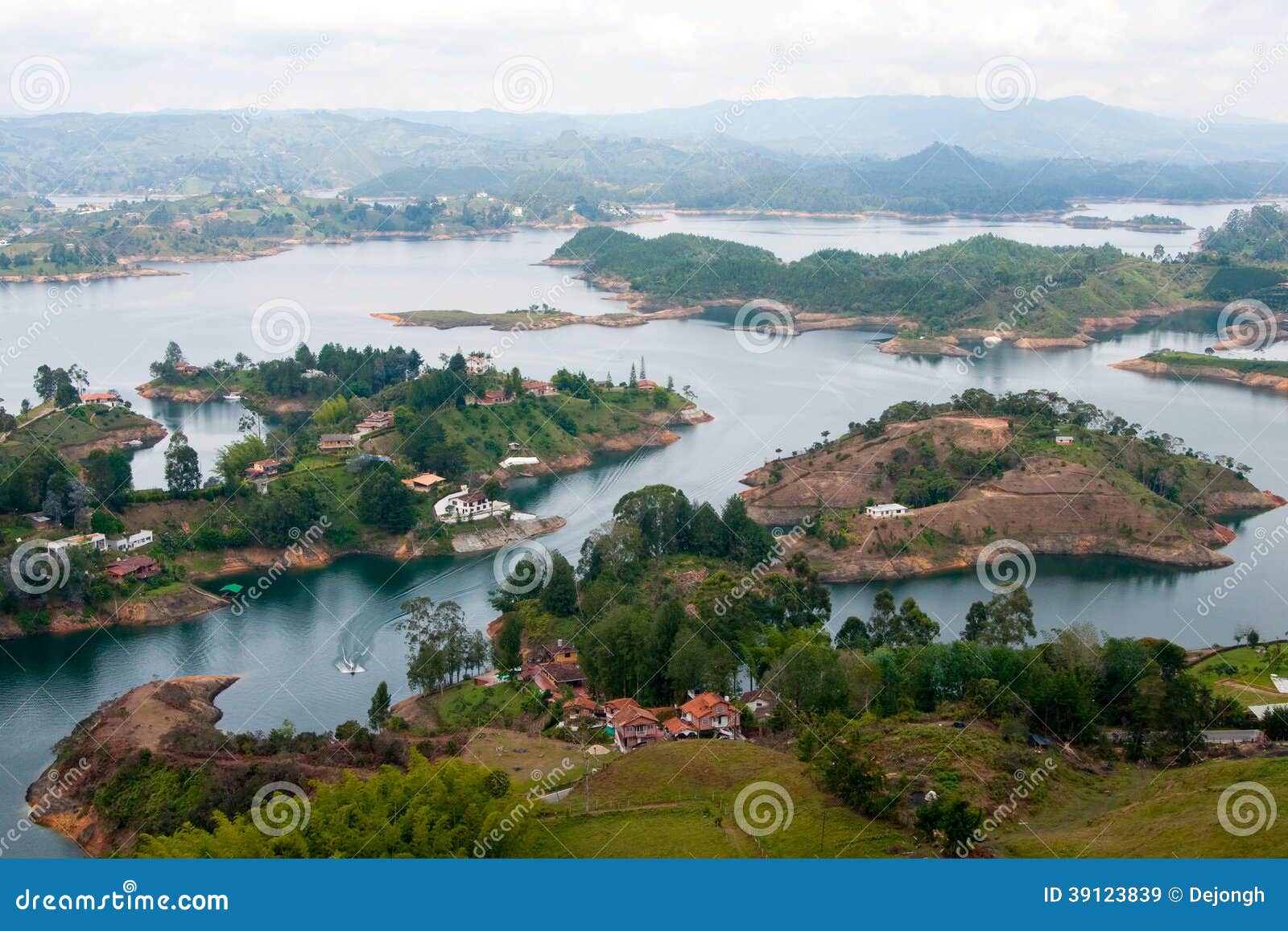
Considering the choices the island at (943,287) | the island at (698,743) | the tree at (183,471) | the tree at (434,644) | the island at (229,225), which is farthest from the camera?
the island at (229,225)

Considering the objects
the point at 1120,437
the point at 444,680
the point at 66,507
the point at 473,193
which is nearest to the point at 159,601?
the point at 66,507

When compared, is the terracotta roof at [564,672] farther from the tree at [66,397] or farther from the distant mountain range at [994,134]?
the distant mountain range at [994,134]

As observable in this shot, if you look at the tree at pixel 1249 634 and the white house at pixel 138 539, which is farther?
the white house at pixel 138 539

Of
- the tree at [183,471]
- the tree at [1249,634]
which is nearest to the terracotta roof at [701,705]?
the tree at [1249,634]

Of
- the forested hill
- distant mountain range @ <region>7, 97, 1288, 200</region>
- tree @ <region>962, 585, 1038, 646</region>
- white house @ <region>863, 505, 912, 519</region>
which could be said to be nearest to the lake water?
tree @ <region>962, 585, 1038, 646</region>

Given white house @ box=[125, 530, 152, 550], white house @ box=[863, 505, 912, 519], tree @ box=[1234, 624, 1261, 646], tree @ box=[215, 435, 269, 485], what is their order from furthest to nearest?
tree @ box=[215, 435, 269, 485] < white house @ box=[863, 505, 912, 519] < white house @ box=[125, 530, 152, 550] < tree @ box=[1234, 624, 1261, 646]

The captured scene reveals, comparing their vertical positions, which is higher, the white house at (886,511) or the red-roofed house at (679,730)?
the white house at (886,511)

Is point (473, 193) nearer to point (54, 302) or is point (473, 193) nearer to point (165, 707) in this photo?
point (54, 302)

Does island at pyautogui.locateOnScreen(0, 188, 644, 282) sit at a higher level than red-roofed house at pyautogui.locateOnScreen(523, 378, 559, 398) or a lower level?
higher

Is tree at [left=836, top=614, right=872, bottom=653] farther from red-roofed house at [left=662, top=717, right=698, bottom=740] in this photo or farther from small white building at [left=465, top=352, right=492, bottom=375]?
small white building at [left=465, top=352, right=492, bottom=375]
